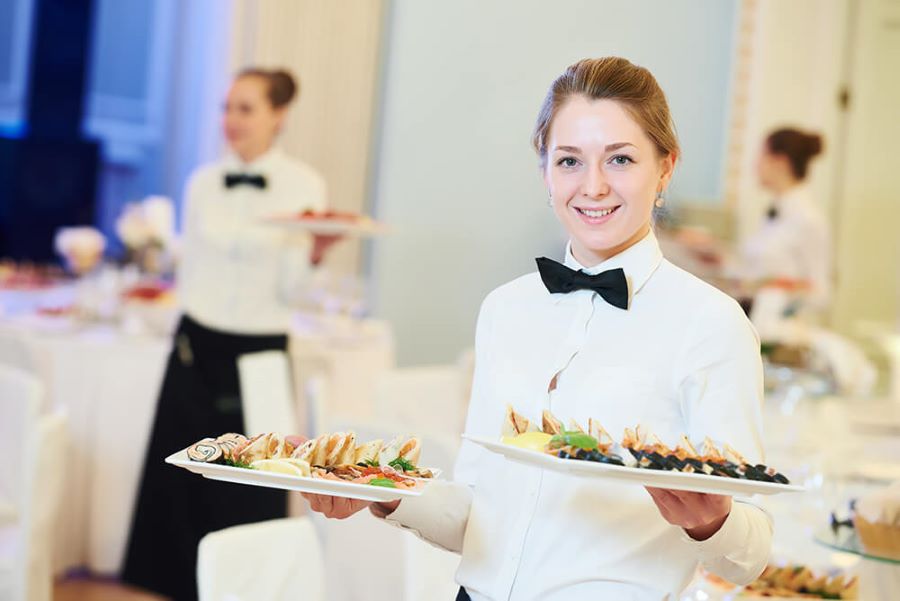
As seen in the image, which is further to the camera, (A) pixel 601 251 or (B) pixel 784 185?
(B) pixel 784 185

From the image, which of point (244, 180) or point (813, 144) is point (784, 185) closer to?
point (813, 144)

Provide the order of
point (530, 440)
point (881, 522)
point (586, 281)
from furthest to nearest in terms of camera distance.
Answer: point (881, 522), point (586, 281), point (530, 440)

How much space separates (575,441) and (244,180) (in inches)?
118

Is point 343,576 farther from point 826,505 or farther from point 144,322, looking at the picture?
point 144,322

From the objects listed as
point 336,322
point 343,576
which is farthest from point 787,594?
point 336,322

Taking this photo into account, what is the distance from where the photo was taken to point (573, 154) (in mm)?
1585

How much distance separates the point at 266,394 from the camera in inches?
142

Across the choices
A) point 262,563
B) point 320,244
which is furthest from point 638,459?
point 320,244

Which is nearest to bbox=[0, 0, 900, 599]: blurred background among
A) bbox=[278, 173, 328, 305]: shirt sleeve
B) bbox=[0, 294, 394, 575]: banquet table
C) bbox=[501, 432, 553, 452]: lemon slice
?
bbox=[0, 294, 394, 575]: banquet table

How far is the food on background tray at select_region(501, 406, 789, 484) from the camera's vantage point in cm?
134

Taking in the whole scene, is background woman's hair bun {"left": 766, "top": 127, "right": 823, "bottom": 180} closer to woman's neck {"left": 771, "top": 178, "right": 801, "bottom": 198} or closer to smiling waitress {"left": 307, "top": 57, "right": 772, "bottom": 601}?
woman's neck {"left": 771, "top": 178, "right": 801, "bottom": 198}

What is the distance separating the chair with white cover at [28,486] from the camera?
3.06 m

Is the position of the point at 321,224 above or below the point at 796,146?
below

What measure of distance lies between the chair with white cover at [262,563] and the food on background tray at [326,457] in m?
0.48
